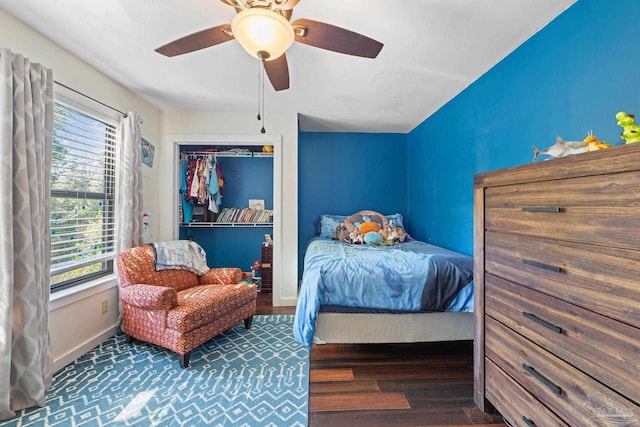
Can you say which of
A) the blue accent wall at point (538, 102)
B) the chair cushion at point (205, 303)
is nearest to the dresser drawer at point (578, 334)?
the blue accent wall at point (538, 102)

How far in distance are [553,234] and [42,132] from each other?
110 inches

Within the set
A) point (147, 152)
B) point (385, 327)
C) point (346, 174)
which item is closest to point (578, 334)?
point (385, 327)

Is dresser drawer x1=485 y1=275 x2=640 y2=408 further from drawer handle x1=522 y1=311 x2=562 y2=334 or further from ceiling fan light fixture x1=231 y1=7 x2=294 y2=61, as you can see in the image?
ceiling fan light fixture x1=231 y1=7 x2=294 y2=61

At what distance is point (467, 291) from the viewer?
6.57ft

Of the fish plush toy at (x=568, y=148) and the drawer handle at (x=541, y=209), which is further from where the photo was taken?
the fish plush toy at (x=568, y=148)

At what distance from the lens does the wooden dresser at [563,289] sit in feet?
2.88

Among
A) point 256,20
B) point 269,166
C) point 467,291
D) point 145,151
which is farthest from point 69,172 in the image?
point 467,291

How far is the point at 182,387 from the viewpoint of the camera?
6.00 feet

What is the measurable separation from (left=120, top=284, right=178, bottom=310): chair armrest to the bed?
0.95 m

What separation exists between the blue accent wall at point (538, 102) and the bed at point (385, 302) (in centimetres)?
78

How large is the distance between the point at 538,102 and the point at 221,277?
116 inches

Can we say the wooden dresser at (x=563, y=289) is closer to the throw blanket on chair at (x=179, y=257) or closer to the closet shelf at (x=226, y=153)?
the throw blanket on chair at (x=179, y=257)

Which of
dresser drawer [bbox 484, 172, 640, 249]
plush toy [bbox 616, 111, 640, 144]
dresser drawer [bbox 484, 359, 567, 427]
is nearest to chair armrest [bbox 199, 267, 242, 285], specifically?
dresser drawer [bbox 484, 359, 567, 427]

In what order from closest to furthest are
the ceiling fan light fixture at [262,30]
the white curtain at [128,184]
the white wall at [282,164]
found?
the ceiling fan light fixture at [262,30]
the white curtain at [128,184]
the white wall at [282,164]
